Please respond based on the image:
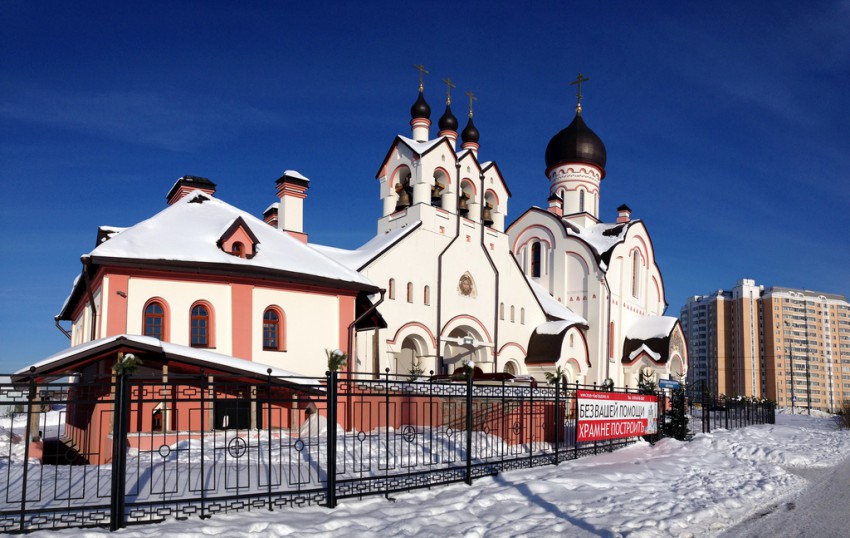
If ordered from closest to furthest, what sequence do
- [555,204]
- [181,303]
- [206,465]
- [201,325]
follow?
1. [206,465]
2. [181,303]
3. [201,325]
4. [555,204]

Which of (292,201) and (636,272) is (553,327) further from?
(292,201)

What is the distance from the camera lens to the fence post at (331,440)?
26.4 feet

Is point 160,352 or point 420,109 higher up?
point 420,109

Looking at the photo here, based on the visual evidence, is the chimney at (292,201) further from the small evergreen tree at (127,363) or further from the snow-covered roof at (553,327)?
the snow-covered roof at (553,327)

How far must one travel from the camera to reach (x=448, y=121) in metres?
29.0

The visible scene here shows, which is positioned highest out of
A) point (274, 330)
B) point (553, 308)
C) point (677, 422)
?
point (553, 308)

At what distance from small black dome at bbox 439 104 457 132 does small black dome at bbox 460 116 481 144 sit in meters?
1.58

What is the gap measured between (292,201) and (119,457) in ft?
54.5

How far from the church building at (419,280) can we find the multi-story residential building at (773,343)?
5162 cm

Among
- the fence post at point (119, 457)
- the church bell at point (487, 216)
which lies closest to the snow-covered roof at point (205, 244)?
the church bell at point (487, 216)

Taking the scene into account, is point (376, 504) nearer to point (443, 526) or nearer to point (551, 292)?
point (443, 526)

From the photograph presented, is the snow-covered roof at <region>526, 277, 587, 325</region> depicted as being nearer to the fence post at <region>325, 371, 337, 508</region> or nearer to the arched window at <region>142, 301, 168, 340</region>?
the arched window at <region>142, 301, 168, 340</region>

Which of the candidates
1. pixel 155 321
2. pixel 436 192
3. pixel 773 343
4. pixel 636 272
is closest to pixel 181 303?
pixel 155 321

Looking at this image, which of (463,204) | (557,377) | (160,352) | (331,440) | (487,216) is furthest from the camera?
(487,216)
